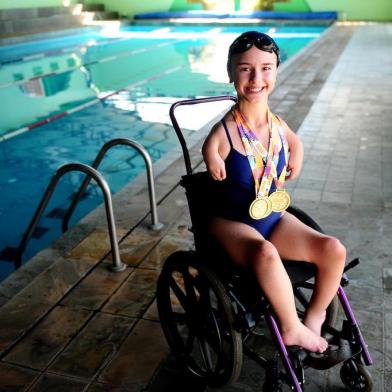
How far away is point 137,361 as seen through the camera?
204cm

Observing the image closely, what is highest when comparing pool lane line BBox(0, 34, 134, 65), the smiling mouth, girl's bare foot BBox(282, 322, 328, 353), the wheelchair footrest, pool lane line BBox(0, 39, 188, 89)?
the smiling mouth

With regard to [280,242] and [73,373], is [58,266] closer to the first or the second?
[73,373]

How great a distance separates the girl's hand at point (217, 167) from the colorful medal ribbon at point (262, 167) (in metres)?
0.11

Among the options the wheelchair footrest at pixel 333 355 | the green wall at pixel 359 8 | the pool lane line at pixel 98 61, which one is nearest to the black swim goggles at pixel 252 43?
the wheelchair footrest at pixel 333 355

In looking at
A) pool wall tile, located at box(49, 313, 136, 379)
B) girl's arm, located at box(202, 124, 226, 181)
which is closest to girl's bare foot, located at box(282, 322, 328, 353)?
girl's arm, located at box(202, 124, 226, 181)

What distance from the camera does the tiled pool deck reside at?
6.45 feet

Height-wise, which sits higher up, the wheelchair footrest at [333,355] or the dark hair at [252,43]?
the dark hair at [252,43]

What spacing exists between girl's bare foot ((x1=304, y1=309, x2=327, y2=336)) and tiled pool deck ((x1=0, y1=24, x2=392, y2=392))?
1.23ft

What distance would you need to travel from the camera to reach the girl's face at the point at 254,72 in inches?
64.7

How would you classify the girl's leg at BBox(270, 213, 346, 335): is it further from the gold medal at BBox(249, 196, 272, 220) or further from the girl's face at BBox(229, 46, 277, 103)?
the girl's face at BBox(229, 46, 277, 103)

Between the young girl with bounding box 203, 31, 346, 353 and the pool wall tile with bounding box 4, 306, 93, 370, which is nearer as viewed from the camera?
the young girl with bounding box 203, 31, 346, 353

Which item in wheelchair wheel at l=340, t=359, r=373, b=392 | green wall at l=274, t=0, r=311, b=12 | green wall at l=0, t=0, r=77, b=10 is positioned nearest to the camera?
wheelchair wheel at l=340, t=359, r=373, b=392

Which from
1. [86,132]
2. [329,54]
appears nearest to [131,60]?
[329,54]

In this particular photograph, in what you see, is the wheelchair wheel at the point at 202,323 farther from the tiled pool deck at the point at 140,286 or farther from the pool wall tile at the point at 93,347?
the pool wall tile at the point at 93,347
